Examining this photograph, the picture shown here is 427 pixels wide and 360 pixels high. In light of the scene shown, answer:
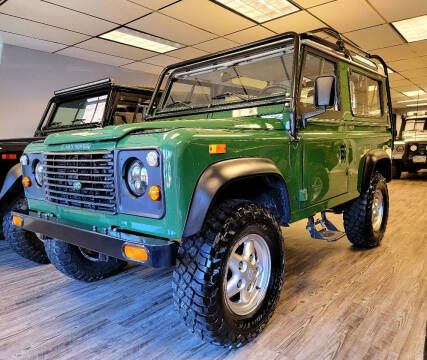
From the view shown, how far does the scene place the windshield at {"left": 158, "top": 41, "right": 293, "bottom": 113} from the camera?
90.6 inches

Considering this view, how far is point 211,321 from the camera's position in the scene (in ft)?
5.27

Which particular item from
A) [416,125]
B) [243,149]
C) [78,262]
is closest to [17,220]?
[78,262]

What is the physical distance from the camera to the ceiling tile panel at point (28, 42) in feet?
20.3

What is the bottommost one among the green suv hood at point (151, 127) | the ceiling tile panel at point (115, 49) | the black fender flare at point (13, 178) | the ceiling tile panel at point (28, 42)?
→ the black fender flare at point (13, 178)

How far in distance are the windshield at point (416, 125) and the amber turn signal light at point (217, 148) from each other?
1027cm

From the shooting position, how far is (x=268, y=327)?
198 cm

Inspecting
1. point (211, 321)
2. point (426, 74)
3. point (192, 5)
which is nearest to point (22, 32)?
point (192, 5)

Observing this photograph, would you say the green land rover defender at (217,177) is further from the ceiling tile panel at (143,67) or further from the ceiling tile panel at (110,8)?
the ceiling tile panel at (143,67)

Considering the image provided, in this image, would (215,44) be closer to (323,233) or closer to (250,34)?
(250,34)

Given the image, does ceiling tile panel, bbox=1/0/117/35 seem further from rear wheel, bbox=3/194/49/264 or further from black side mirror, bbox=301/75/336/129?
black side mirror, bbox=301/75/336/129

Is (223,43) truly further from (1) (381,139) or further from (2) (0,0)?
(1) (381,139)

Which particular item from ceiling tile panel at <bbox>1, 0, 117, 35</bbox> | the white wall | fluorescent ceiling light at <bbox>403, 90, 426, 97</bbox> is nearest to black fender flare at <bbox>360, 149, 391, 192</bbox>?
ceiling tile panel at <bbox>1, 0, 117, 35</bbox>

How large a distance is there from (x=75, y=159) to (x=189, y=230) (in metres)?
0.82

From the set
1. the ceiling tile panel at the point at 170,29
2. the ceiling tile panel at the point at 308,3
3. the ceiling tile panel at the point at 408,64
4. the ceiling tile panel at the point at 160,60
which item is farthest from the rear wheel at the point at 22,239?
the ceiling tile panel at the point at 408,64
